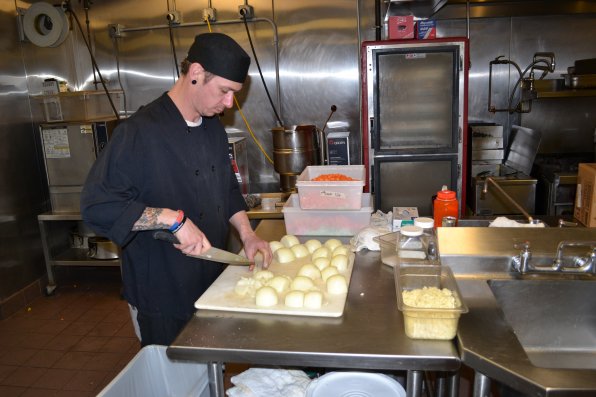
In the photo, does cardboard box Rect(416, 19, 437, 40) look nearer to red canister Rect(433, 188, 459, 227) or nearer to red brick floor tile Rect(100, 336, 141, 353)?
red canister Rect(433, 188, 459, 227)

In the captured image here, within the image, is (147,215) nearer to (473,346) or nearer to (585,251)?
(473,346)

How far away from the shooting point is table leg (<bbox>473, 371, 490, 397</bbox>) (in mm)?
1217

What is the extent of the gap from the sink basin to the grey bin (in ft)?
3.44

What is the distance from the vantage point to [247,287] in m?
1.55

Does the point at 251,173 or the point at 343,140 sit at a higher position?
the point at 343,140

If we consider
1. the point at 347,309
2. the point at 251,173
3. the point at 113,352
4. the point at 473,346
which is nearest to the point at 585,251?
the point at 473,346

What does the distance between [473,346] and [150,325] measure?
1.20 meters

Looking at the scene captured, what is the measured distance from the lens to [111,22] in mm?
4137

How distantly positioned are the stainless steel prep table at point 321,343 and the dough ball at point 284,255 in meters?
0.36

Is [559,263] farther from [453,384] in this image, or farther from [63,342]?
[63,342]

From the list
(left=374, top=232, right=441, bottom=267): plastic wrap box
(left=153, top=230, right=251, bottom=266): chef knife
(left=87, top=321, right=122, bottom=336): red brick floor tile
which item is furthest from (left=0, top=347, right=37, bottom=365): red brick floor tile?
(left=374, top=232, right=441, bottom=267): plastic wrap box

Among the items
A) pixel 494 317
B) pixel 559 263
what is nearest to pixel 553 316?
pixel 559 263

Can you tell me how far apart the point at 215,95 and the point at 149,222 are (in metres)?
0.50

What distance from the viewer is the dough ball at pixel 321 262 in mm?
1736
